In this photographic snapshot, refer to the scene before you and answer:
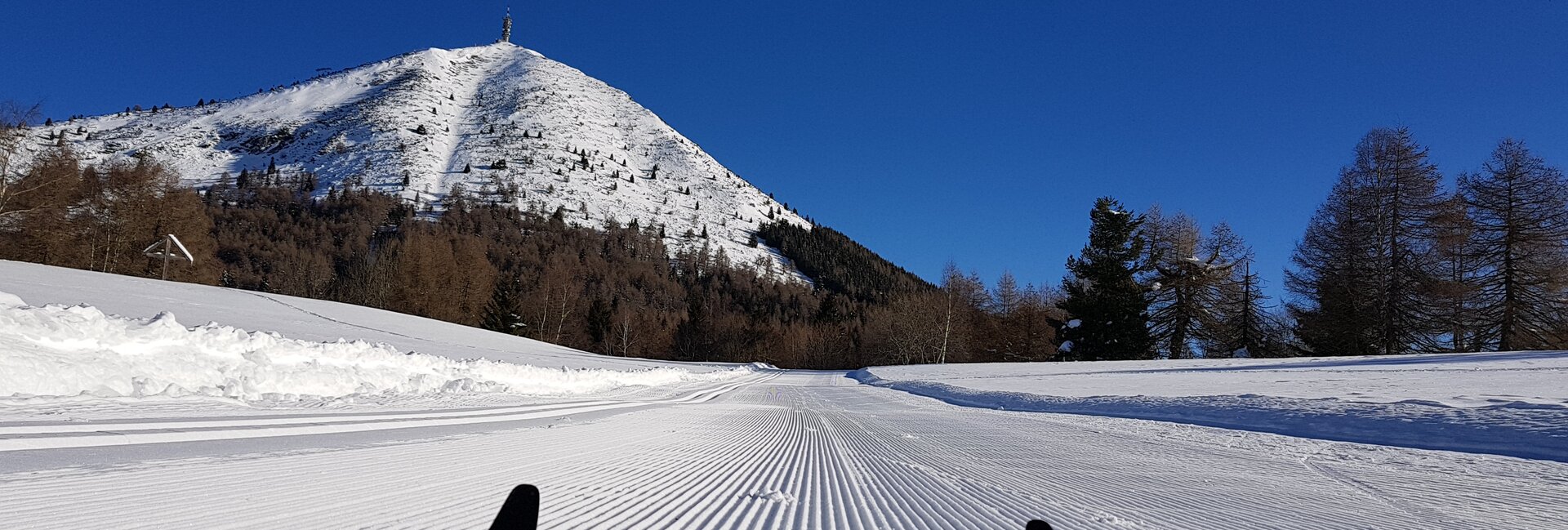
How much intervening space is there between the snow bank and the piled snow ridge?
1028 cm

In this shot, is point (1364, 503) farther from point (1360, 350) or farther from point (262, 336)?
point (1360, 350)

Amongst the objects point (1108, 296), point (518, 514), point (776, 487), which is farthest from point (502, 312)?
point (518, 514)

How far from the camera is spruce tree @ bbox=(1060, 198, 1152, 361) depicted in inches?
1267

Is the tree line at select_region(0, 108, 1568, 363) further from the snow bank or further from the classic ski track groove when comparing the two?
the classic ski track groove

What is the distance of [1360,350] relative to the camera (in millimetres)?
24344

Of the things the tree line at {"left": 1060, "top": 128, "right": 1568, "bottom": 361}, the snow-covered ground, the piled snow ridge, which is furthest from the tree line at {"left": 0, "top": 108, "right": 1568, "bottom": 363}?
the piled snow ridge

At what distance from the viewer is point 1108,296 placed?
33156mm

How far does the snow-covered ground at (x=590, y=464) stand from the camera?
2.02 metres

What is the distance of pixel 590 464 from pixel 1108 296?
3569 centimetres

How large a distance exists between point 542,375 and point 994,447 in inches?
405

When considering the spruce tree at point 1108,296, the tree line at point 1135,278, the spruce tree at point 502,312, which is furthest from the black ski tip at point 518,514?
the spruce tree at point 502,312

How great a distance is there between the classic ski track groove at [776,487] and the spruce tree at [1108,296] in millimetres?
30600

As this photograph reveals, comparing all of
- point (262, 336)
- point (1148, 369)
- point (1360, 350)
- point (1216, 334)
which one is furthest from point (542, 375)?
point (1216, 334)

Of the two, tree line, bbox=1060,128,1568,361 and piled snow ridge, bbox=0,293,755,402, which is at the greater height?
tree line, bbox=1060,128,1568,361
